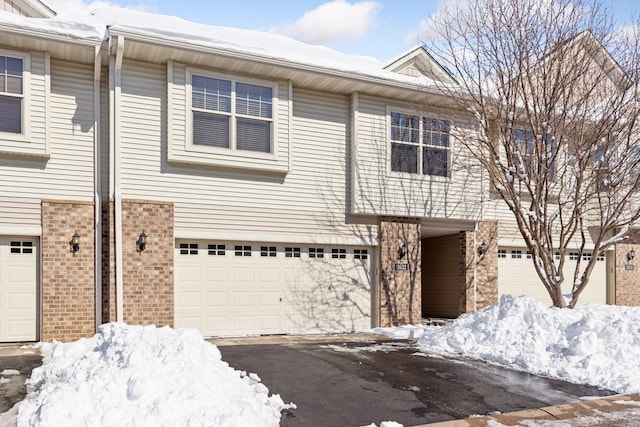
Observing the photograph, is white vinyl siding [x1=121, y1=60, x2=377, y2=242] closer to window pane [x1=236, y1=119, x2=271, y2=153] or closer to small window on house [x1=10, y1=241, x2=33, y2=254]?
window pane [x1=236, y1=119, x2=271, y2=153]

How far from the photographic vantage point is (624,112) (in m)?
12.4

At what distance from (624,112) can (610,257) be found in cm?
695

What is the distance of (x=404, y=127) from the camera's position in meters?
13.9

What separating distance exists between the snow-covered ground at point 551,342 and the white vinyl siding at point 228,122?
5.40 metres

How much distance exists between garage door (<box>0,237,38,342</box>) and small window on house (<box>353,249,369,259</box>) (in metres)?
7.19

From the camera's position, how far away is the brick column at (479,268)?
14773mm

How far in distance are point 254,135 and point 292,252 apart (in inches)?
115

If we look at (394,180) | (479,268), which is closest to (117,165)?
(394,180)

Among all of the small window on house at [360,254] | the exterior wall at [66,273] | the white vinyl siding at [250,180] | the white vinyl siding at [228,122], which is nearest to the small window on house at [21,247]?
the exterior wall at [66,273]

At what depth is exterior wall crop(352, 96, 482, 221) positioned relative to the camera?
43.4ft

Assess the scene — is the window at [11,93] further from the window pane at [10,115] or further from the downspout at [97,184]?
the downspout at [97,184]

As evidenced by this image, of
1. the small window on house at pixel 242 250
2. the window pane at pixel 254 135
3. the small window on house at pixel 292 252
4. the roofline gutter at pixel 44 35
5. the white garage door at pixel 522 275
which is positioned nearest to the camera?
the roofline gutter at pixel 44 35

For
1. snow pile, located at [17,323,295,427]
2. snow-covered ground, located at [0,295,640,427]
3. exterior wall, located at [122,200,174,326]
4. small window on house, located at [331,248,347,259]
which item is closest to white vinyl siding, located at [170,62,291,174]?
exterior wall, located at [122,200,174,326]

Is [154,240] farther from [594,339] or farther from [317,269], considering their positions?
[594,339]
